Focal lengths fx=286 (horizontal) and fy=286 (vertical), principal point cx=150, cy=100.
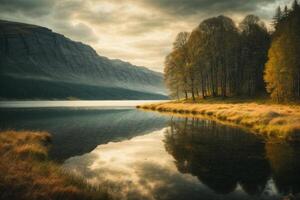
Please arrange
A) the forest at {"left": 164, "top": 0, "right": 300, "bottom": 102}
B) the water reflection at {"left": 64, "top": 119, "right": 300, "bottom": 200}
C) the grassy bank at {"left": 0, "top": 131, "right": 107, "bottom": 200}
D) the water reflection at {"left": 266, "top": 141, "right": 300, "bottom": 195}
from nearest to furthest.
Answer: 1. the grassy bank at {"left": 0, "top": 131, "right": 107, "bottom": 200}
2. the water reflection at {"left": 64, "top": 119, "right": 300, "bottom": 200}
3. the water reflection at {"left": 266, "top": 141, "right": 300, "bottom": 195}
4. the forest at {"left": 164, "top": 0, "right": 300, "bottom": 102}

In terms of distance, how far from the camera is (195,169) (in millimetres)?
16906

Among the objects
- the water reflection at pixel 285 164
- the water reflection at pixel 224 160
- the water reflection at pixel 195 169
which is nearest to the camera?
the water reflection at pixel 195 169

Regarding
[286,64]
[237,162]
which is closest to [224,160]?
[237,162]

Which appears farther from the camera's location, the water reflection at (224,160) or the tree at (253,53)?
the tree at (253,53)

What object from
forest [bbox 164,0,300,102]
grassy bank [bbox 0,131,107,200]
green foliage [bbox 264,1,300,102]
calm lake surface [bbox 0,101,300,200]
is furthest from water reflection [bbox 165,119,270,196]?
forest [bbox 164,0,300,102]

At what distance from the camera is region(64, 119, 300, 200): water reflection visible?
508 inches

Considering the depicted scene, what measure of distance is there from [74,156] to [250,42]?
72.3 m

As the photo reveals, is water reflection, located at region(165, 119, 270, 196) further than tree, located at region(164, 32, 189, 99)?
No

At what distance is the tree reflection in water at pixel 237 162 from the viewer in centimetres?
1404

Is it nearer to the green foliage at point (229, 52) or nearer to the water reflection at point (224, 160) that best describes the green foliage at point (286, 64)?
the green foliage at point (229, 52)

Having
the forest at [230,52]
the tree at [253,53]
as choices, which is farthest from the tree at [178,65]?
the tree at [253,53]

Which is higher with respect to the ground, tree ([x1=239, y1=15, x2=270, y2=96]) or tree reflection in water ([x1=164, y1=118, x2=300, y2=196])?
tree ([x1=239, y1=15, x2=270, y2=96])

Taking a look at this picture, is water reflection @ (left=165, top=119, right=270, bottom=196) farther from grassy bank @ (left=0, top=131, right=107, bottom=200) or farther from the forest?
the forest

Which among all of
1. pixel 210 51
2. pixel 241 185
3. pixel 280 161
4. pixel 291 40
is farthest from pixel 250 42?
pixel 241 185
